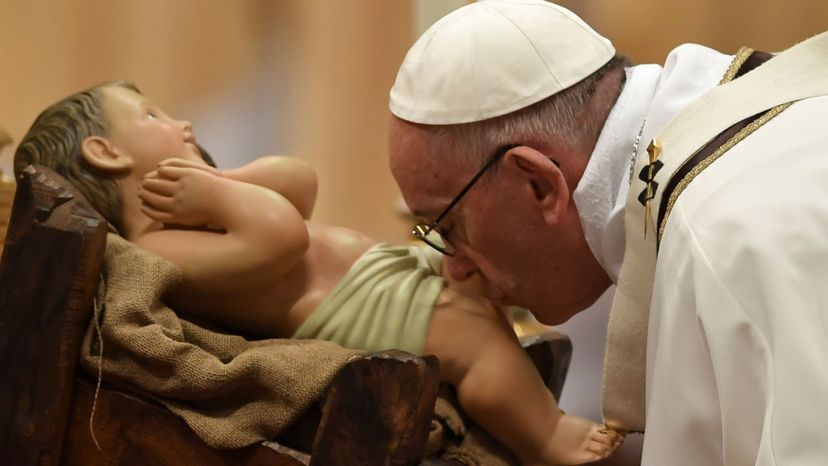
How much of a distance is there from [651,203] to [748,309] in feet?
0.77

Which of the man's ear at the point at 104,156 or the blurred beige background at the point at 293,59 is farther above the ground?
the man's ear at the point at 104,156

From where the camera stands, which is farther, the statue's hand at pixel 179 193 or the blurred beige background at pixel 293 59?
the blurred beige background at pixel 293 59

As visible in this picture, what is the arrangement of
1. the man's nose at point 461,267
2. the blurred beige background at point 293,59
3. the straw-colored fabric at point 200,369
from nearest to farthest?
the straw-colored fabric at point 200,369 → the man's nose at point 461,267 → the blurred beige background at point 293,59

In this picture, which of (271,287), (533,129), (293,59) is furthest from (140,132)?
(293,59)

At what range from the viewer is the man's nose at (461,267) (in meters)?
1.71

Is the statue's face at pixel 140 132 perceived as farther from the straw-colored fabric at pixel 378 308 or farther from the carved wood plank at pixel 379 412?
the carved wood plank at pixel 379 412

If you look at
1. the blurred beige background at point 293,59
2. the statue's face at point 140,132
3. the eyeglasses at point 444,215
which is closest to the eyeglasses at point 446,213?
the eyeglasses at point 444,215

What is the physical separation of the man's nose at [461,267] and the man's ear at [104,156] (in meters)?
0.50

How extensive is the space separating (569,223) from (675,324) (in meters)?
0.35

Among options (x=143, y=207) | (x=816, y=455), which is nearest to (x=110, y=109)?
(x=143, y=207)

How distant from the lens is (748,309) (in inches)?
47.2

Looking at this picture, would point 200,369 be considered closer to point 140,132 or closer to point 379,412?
point 379,412

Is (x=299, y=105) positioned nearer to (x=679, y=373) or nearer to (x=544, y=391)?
(x=544, y=391)

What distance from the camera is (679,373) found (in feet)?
4.23
